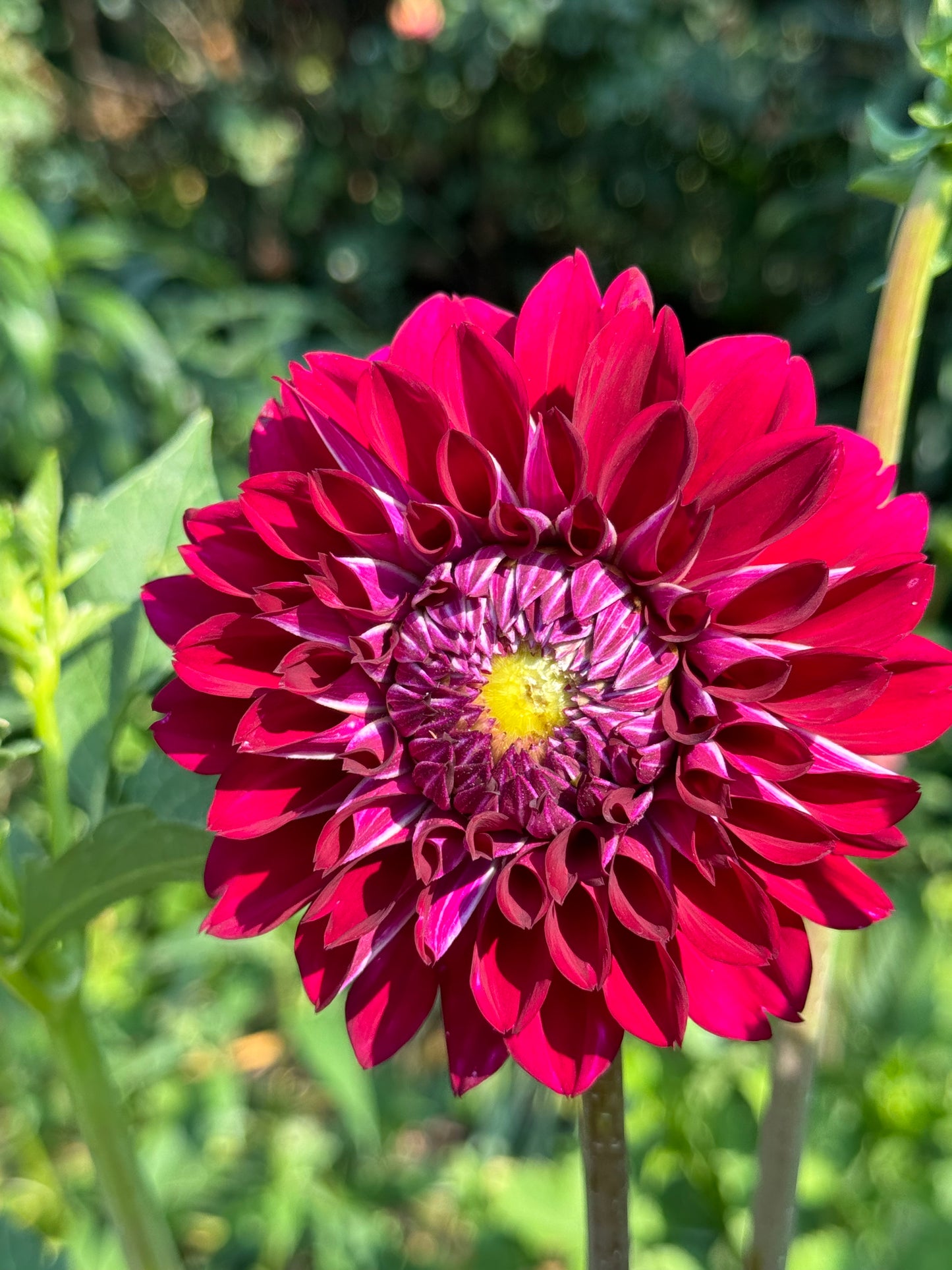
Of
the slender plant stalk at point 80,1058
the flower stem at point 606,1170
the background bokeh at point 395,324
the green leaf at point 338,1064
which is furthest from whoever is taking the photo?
the green leaf at point 338,1064

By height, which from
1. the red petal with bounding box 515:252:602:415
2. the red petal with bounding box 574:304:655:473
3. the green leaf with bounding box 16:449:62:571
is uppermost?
the red petal with bounding box 515:252:602:415

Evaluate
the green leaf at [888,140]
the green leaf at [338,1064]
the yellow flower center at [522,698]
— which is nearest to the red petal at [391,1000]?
the yellow flower center at [522,698]

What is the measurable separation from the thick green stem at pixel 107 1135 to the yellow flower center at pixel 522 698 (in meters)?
0.28

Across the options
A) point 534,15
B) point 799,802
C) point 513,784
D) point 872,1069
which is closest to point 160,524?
point 513,784

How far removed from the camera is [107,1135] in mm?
583

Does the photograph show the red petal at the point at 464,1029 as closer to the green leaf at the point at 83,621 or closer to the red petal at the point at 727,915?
the red petal at the point at 727,915

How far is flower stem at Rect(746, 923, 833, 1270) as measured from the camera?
0.49 metres

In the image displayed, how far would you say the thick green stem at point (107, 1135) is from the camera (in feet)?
1.88

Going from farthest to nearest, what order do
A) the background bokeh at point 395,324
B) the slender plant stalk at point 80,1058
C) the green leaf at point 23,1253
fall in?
1. the background bokeh at point 395,324
2. the green leaf at point 23,1253
3. the slender plant stalk at point 80,1058

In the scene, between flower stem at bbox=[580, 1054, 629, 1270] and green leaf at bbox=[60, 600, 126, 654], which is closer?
flower stem at bbox=[580, 1054, 629, 1270]

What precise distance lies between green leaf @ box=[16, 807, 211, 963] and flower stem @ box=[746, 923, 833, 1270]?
0.97 feet

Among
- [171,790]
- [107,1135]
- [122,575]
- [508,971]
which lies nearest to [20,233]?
[122,575]

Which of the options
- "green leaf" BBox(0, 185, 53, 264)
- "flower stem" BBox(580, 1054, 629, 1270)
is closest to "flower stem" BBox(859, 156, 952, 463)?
"flower stem" BBox(580, 1054, 629, 1270)

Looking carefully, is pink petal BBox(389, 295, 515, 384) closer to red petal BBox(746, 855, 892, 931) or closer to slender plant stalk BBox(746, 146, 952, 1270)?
slender plant stalk BBox(746, 146, 952, 1270)
